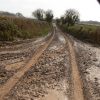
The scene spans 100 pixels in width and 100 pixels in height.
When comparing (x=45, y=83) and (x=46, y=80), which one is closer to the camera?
(x=45, y=83)

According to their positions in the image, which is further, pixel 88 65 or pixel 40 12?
pixel 40 12

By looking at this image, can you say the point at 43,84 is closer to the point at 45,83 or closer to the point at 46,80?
the point at 45,83

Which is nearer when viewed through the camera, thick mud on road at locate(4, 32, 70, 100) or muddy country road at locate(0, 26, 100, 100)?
thick mud on road at locate(4, 32, 70, 100)

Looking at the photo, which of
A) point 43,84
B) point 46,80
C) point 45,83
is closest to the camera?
point 43,84

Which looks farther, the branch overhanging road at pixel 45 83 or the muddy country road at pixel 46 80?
Result: the muddy country road at pixel 46 80

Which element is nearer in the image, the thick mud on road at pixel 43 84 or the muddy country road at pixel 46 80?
the thick mud on road at pixel 43 84

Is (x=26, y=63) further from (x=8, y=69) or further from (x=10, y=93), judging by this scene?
(x=10, y=93)

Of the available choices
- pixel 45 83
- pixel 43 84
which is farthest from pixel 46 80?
pixel 43 84

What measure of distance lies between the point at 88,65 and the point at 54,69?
3839 millimetres

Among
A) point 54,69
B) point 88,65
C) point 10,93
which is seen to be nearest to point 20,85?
point 10,93

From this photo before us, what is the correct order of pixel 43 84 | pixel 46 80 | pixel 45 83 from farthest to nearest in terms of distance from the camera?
pixel 46 80
pixel 45 83
pixel 43 84

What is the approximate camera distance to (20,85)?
505 inches

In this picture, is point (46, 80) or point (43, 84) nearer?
point (43, 84)

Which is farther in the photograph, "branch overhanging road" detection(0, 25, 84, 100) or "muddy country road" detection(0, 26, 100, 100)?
"muddy country road" detection(0, 26, 100, 100)
